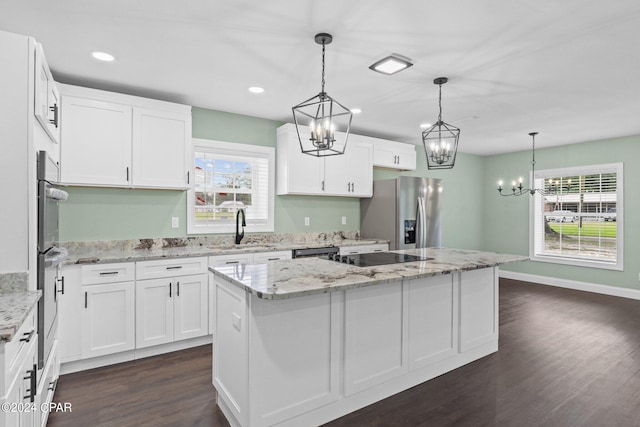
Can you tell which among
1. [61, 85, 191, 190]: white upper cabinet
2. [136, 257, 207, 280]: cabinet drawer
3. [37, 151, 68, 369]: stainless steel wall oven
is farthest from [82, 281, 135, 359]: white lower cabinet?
[61, 85, 191, 190]: white upper cabinet

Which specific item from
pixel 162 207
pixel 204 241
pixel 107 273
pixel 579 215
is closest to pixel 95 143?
pixel 162 207

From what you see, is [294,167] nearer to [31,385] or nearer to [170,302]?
[170,302]

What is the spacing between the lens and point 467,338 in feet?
9.75

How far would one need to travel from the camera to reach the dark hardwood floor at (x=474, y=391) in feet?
7.29

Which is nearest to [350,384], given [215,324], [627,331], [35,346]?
[215,324]

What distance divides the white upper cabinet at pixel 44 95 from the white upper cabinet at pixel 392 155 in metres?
3.62

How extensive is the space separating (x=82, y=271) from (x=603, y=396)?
4086mm

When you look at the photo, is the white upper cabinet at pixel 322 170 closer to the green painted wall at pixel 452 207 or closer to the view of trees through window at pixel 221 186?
the green painted wall at pixel 452 207

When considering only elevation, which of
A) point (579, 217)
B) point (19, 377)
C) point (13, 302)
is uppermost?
point (579, 217)

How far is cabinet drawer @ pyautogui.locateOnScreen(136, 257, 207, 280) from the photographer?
3111 millimetres

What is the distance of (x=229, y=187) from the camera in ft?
14.0

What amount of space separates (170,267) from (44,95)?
1.68 metres

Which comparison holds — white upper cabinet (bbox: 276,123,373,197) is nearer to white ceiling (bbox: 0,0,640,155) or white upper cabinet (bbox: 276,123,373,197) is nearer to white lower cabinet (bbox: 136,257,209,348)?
white ceiling (bbox: 0,0,640,155)

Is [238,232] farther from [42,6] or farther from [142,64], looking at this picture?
[42,6]
